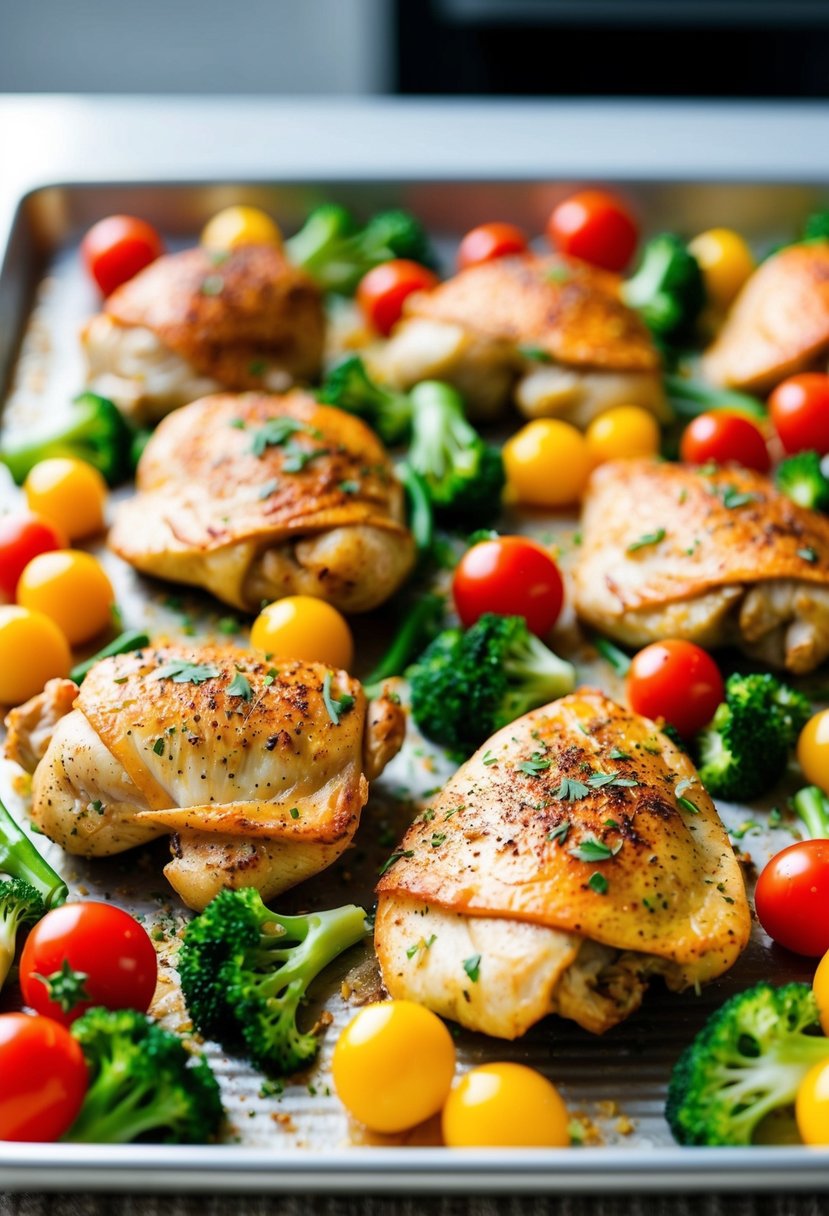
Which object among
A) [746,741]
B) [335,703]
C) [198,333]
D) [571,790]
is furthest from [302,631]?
[198,333]

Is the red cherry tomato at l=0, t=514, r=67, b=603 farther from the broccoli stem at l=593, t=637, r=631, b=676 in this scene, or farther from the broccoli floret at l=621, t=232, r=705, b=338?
the broccoli floret at l=621, t=232, r=705, b=338

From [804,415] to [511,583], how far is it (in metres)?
1.29

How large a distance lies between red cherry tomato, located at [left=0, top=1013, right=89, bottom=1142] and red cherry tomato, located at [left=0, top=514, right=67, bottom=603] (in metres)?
1.66

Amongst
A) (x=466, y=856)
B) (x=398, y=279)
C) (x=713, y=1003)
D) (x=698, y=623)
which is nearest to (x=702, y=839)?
(x=713, y=1003)

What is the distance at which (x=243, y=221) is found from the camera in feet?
17.5

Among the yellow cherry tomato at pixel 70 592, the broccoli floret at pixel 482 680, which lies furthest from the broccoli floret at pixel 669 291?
the yellow cherry tomato at pixel 70 592

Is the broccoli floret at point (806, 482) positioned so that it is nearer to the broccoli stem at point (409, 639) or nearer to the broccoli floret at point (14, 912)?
the broccoli stem at point (409, 639)

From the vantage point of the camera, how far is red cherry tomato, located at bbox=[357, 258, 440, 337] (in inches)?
199

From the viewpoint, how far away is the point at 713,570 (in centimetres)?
382

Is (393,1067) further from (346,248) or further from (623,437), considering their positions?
(346,248)

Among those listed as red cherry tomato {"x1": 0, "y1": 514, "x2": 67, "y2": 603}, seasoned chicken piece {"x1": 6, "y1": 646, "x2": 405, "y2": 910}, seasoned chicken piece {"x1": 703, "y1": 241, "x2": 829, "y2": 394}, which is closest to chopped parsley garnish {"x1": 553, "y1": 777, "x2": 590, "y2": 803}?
seasoned chicken piece {"x1": 6, "y1": 646, "x2": 405, "y2": 910}

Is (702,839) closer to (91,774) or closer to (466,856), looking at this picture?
(466,856)

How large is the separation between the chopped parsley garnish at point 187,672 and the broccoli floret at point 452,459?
1.25 m

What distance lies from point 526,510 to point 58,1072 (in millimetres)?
2454
